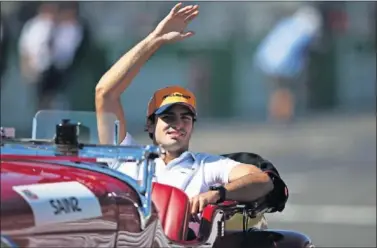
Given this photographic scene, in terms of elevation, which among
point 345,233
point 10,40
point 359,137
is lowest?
point 345,233

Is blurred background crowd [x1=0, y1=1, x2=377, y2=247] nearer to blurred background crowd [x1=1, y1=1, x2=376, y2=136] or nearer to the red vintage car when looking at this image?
blurred background crowd [x1=1, y1=1, x2=376, y2=136]

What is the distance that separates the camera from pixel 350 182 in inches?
565

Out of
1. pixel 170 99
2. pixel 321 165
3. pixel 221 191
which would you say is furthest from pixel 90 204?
pixel 321 165

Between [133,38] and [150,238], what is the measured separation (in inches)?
581

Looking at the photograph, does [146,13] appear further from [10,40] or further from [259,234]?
[259,234]

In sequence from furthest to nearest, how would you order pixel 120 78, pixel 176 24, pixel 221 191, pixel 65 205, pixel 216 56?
pixel 216 56
pixel 176 24
pixel 120 78
pixel 221 191
pixel 65 205

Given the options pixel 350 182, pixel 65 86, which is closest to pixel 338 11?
pixel 65 86

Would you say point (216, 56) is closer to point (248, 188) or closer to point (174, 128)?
point (174, 128)

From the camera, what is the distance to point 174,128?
19.2 feet

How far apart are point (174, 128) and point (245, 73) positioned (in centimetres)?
1496

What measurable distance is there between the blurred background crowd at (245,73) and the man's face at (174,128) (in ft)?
25.3

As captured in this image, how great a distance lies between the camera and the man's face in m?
5.85

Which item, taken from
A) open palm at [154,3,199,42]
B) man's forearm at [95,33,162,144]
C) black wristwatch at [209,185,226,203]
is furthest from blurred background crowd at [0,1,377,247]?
black wristwatch at [209,185,226,203]

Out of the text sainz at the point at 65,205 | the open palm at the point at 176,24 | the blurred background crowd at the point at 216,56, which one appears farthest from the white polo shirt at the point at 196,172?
the blurred background crowd at the point at 216,56
